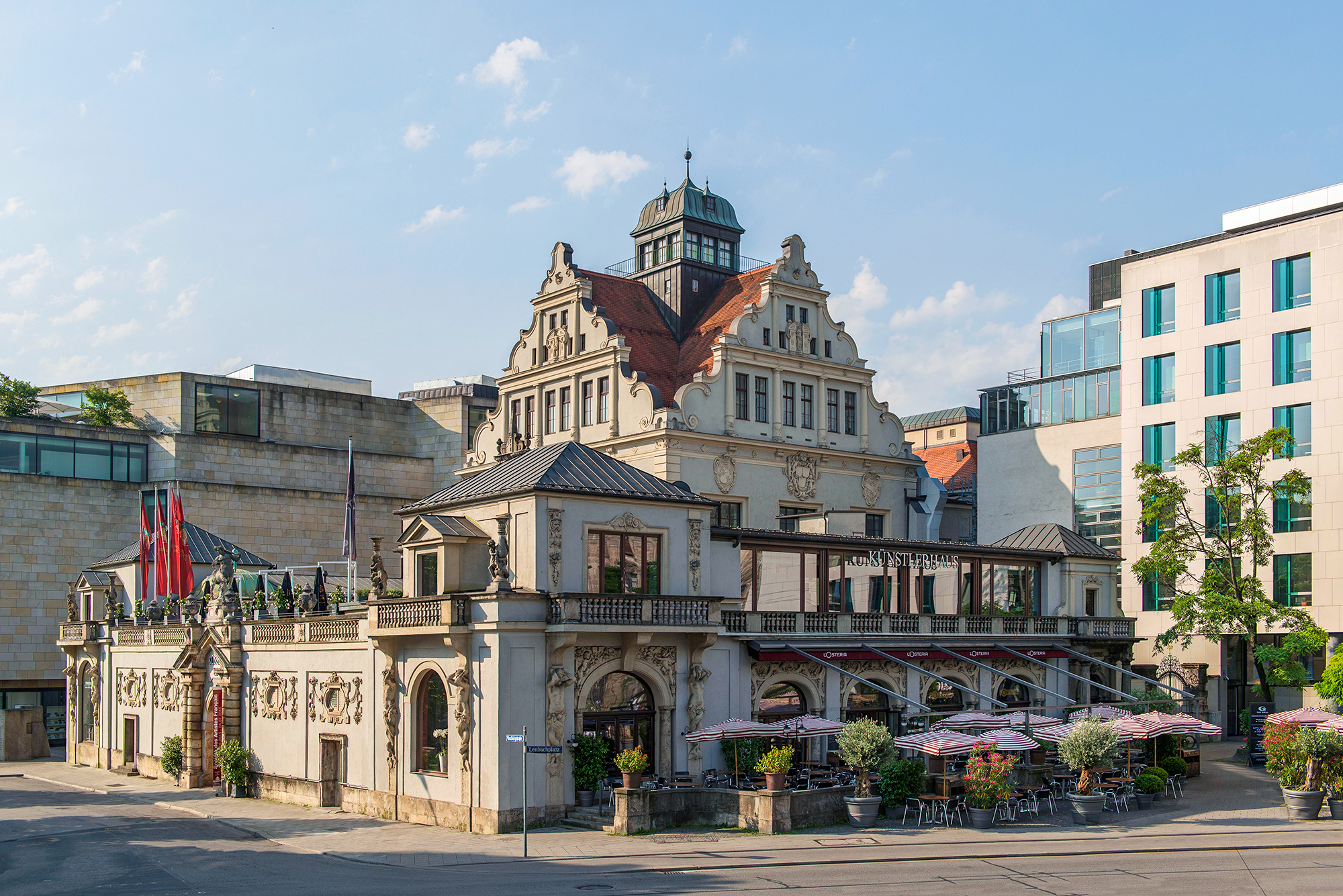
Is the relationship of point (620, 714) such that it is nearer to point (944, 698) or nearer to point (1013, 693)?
point (944, 698)

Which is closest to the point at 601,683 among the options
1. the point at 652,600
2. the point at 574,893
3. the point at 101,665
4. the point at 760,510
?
the point at 652,600

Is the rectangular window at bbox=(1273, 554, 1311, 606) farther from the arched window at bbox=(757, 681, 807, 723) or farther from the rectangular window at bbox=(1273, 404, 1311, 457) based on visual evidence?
the arched window at bbox=(757, 681, 807, 723)

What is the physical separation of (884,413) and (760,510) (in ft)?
33.4

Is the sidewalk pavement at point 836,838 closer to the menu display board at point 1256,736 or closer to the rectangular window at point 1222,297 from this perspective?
the menu display board at point 1256,736

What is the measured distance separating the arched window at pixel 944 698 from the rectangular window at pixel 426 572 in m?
19.0

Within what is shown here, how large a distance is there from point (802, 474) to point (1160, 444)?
17582 mm

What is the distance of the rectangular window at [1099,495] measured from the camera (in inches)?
2653

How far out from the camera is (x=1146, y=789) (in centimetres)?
3769

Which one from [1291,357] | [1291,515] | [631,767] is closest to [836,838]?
[631,767]

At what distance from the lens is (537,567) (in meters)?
36.6

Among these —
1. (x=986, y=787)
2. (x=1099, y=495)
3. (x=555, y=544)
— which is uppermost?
(x=1099, y=495)

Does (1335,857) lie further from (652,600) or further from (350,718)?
(350,718)

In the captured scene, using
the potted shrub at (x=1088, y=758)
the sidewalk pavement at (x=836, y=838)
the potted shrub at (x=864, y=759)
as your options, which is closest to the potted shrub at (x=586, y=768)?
the sidewalk pavement at (x=836, y=838)

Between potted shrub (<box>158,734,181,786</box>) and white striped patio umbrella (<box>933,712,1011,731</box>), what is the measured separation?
29460 millimetres
